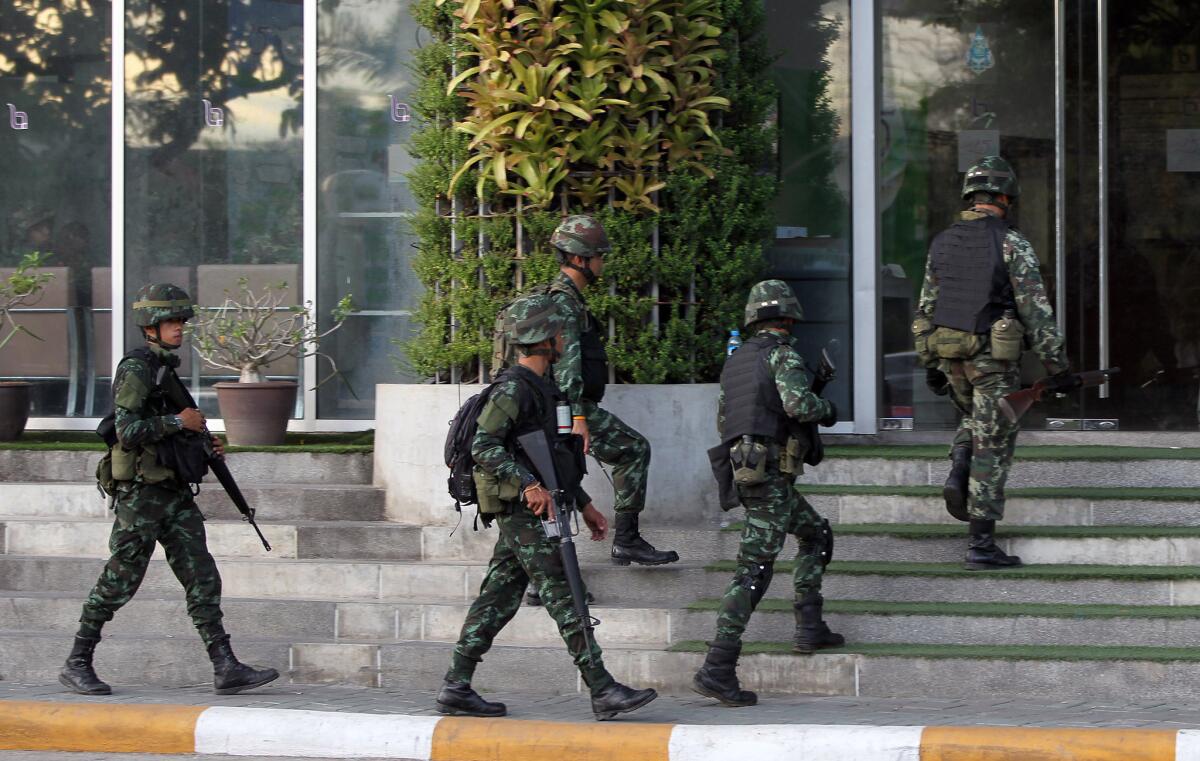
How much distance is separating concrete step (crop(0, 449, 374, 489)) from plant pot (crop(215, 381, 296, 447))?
246 millimetres

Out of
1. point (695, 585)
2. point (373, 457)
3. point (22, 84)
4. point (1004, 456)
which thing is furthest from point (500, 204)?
point (22, 84)

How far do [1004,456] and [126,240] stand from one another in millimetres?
6644

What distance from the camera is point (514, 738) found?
6.75 m

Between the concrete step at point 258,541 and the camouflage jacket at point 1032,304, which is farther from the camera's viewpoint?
the concrete step at point 258,541

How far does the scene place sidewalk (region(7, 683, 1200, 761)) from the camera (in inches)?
251

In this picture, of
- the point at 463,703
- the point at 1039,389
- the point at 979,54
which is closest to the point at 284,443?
the point at 463,703

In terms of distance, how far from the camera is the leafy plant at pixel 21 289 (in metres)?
10.7

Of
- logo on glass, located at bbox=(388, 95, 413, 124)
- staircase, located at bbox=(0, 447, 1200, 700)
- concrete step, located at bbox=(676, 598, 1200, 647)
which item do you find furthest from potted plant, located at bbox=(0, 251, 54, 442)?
concrete step, located at bbox=(676, 598, 1200, 647)

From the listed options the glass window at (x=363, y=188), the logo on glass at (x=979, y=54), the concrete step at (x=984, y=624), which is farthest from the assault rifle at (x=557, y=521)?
the logo on glass at (x=979, y=54)

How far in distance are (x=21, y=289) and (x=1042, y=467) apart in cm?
665

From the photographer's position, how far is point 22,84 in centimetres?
1173

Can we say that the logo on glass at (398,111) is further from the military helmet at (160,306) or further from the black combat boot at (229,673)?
the black combat boot at (229,673)

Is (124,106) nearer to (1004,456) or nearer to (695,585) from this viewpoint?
(695,585)

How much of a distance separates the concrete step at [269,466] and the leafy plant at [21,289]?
1.09m
